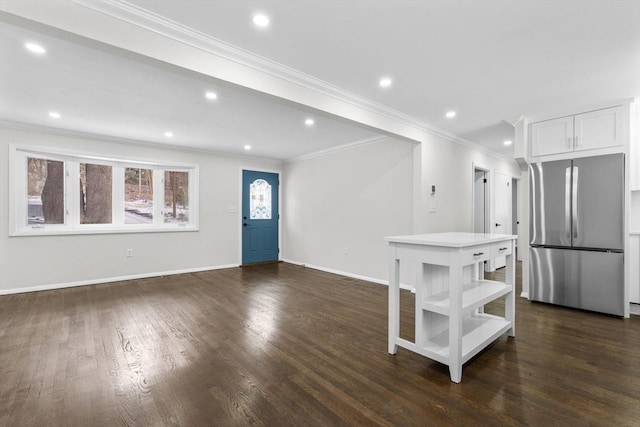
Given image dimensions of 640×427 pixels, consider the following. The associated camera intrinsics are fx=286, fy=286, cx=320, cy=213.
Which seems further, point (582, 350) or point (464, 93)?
point (464, 93)

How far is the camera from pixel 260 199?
265 inches

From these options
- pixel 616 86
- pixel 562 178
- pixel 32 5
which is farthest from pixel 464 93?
pixel 32 5

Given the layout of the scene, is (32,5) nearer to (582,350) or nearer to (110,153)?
(110,153)

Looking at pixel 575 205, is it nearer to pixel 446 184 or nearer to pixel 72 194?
pixel 446 184

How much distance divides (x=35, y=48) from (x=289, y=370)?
3217 millimetres

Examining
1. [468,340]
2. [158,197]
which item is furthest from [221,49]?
[158,197]

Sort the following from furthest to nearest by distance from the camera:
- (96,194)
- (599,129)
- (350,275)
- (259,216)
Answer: (259,216), (350,275), (96,194), (599,129)

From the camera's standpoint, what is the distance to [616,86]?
115 inches

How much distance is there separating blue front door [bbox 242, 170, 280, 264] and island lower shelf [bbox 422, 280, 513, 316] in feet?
15.9

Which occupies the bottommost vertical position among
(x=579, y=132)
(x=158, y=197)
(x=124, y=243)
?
(x=124, y=243)

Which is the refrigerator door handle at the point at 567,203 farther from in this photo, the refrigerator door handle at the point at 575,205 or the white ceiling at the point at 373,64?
the white ceiling at the point at 373,64

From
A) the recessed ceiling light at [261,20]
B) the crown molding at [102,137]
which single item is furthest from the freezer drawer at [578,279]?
the crown molding at [102,137]

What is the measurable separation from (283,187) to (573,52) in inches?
220

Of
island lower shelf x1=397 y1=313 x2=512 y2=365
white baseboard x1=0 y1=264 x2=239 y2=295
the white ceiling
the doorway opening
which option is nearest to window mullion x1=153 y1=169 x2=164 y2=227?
white baseboard x1=0 y1=264 x2=239 y2=295
